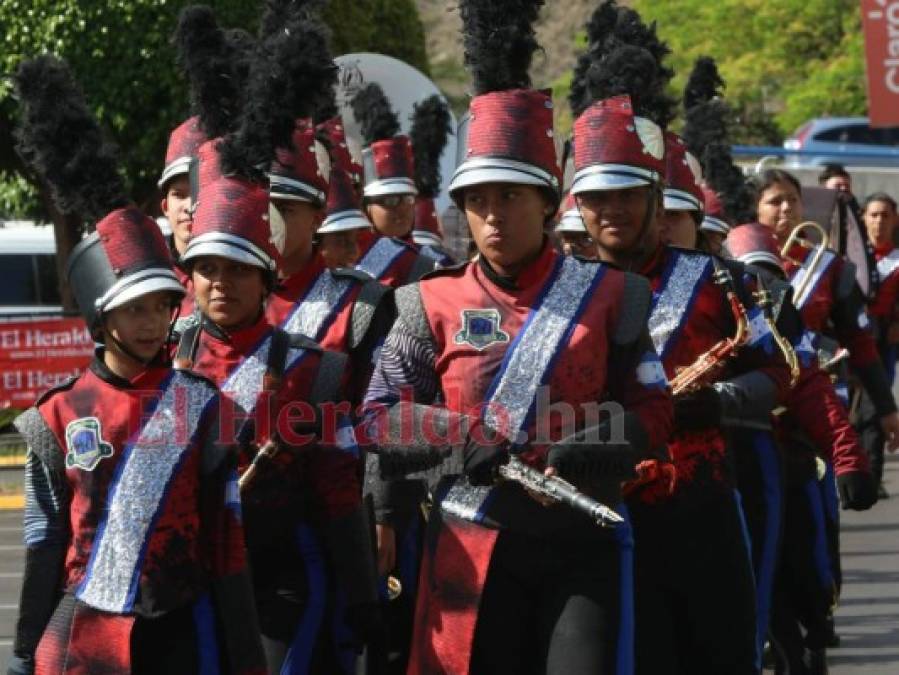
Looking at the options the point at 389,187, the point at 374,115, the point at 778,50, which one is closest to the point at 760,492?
the point at 389,187

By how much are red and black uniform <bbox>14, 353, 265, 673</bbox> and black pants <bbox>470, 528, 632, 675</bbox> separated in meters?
0.57

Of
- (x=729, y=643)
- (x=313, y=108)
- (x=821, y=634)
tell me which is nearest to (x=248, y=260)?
(x=313, y=108)

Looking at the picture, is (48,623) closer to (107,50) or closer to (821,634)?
(821,634)

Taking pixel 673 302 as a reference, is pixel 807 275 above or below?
above

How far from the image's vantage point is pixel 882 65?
20.1 meters

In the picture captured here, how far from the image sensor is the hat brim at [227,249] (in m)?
6.23

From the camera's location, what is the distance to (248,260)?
246 inches

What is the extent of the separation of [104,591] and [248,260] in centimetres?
106

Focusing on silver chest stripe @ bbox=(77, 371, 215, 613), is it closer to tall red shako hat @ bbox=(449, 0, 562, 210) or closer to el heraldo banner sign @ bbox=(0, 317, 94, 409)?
tall red shako hat @ bbox=(449, 0, 562, 210)

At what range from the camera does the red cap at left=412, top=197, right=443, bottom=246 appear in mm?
12430

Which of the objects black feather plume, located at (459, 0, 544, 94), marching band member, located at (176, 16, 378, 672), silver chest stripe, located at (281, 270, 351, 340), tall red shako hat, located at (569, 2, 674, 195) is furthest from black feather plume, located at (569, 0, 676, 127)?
silver chest stripe, located at (281, 270, 351, 340)

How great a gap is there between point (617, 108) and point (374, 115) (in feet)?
18.5

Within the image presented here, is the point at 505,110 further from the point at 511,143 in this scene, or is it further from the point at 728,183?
the point at 728,183

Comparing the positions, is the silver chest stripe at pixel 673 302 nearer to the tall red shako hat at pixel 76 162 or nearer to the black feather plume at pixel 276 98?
the black feather plume at pixel 276 98
